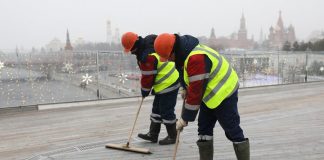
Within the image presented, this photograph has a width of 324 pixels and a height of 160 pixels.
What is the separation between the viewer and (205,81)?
2529mm

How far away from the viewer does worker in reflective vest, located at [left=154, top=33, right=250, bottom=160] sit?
2.50 m

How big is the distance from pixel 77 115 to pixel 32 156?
78.1 inches

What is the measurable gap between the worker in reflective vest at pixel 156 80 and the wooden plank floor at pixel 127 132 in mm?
239

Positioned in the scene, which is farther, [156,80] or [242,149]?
[156,80]

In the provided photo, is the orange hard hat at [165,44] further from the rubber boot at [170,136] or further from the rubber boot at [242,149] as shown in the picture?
the rubber boot at [170,136]

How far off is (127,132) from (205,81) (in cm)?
220

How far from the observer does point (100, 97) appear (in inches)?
275

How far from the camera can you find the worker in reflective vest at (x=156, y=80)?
3.55m

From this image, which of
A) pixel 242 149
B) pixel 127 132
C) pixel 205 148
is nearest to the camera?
pixel 242 149

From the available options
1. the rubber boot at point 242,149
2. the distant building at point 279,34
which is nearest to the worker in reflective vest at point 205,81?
the rubber boot at point 242,149

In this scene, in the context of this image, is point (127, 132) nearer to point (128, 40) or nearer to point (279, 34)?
point (128, 40)

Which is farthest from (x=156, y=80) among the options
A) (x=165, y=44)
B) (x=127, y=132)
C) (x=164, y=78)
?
(x=165, y=44)

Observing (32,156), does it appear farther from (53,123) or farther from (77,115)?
(77,115)

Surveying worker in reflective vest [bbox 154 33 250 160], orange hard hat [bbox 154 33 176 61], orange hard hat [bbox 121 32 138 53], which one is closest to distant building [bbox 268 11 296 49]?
orange hard hat [bbox 121 32 138 53]
